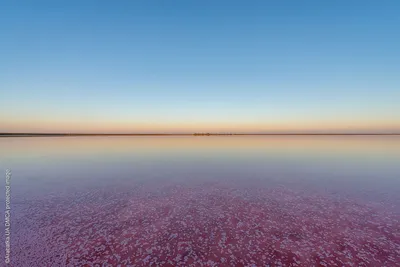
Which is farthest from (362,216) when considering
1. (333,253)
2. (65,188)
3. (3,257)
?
(65,188)

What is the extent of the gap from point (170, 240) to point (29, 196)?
1076cm

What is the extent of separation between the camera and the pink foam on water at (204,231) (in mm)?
6746

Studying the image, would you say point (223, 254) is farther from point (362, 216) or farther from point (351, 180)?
point (351, 180)

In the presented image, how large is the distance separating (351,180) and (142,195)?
56.8 feet

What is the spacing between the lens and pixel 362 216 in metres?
9.91

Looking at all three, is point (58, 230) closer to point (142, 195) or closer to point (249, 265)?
point (142, 195)

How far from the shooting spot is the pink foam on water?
6746 millimetres

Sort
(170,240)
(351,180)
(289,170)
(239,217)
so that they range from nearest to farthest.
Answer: (170,240)
(239,217)
(351,180)
(289,170)

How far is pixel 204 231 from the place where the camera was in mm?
8469

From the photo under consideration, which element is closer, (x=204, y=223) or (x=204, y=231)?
(x=204, y=231)

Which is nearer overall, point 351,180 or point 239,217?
point 239,217

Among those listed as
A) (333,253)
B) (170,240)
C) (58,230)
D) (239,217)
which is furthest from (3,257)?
(333,253)

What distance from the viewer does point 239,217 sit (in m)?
9.88

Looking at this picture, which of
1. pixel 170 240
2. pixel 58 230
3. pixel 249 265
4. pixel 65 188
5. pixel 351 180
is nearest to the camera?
pixel 249 265
